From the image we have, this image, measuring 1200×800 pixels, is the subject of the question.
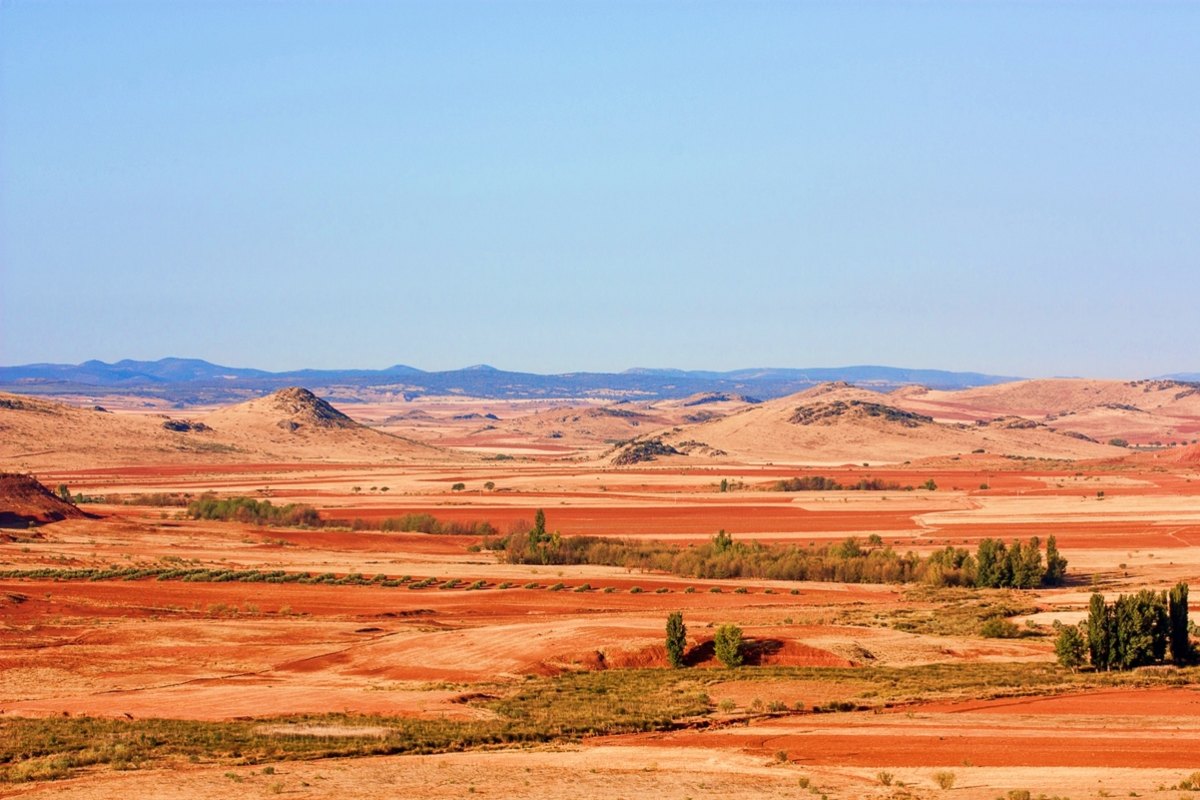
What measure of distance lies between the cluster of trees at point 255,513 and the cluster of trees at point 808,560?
57.5 ft

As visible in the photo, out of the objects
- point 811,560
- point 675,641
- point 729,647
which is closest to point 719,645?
point 729,647

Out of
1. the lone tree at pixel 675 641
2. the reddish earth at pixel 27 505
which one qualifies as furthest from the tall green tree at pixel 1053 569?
the reddish earth at pixel 27 505

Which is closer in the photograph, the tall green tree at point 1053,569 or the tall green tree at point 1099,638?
the tall green tree at point 1099,638

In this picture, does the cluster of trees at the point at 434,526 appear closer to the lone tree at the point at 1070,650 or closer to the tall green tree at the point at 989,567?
A: the tall green tree at the point at 989,567

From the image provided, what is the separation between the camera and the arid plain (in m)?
26.8

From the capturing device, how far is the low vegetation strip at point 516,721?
2759cm

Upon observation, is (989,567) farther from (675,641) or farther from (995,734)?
(995,734)

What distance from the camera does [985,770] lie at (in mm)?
26891

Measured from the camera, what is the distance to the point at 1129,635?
39312mm

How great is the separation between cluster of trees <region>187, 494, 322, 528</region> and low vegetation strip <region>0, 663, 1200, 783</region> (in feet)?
177

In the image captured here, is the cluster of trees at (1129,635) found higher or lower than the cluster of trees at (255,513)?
higher

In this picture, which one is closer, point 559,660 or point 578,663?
point 578,663

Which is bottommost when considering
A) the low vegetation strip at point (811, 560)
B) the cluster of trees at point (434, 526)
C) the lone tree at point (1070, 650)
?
the cluster of trees at point (434, 526)

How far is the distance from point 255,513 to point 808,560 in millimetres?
41055
